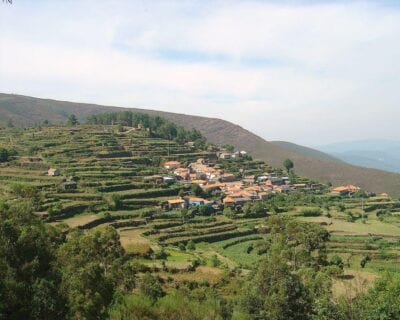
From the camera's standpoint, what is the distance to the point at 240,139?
511 feet

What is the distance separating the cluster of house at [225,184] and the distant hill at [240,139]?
40445 millimetres

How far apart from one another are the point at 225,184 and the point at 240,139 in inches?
3315

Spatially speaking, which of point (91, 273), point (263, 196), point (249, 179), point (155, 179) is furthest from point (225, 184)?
point (91, 273)

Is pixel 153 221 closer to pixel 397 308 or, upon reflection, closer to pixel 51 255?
pixel 51 255

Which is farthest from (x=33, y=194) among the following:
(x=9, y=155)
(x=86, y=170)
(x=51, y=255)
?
(x=51, y=255)

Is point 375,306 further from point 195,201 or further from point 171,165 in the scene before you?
point 171,165

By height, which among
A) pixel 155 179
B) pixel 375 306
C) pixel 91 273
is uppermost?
pixel 375 306

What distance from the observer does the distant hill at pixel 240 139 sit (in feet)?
383

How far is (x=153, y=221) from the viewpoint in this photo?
49.0 metres

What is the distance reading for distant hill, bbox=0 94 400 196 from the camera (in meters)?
117

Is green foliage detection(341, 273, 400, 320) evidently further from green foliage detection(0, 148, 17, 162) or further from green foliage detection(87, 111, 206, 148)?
green foliage detection(87, 111, 206, 148)

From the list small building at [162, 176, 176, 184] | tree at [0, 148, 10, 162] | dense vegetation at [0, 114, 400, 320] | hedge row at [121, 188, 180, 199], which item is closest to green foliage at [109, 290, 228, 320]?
dense vegetation at [0, 114, 400, 320]

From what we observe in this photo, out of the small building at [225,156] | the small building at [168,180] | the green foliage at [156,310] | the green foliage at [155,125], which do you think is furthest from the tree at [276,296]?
the green foliage at [155,125]

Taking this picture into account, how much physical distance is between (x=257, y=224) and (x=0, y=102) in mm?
122479
